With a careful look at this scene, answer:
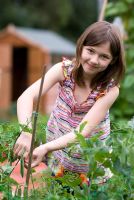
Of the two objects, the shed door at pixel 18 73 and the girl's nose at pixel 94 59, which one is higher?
the girl's nose at pixel 94 59

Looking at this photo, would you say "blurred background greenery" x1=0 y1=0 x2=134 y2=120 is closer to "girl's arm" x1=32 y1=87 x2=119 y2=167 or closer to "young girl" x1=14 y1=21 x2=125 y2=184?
"young girl" x1=14 y1=21 x2=125 y2=184

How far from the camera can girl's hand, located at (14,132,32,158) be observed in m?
2.16

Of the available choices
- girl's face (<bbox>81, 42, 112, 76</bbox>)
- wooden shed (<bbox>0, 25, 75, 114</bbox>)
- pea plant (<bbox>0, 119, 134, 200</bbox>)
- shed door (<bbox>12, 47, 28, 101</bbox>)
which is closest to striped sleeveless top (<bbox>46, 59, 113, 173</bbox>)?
girl's face (<bbox>81, 42, 112, 76</bbox>)

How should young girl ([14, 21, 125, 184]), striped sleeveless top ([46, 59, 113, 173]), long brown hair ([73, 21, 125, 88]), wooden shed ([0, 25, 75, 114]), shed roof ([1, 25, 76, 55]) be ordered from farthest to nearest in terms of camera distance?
shed roof ([1, 25, 76, 55]) < wooden shed ([0, 25, 75, 114]) < striped sleeveless top ([46, 59, 113, 173]) < long brown hair ([73, 21, 125, 88]) < young girl ([14, 21, 125, 184])

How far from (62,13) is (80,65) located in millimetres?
41690

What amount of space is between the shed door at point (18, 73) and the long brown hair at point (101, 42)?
69.4ft

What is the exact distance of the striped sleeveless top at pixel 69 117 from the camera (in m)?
2.82

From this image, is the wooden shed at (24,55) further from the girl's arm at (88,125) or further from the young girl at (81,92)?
the girl's arm at (88,125)

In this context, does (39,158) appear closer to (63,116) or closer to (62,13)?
(63,116)

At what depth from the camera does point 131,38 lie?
6.82 m

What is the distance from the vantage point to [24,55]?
23.8 meters

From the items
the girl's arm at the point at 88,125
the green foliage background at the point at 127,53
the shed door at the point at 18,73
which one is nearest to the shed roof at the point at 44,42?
the shed door at the point at 18,73

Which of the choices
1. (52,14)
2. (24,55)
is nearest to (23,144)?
(24,55)

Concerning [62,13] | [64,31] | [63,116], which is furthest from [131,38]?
[64,31]
